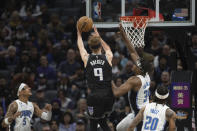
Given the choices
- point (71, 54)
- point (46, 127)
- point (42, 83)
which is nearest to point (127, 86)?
point (46, 127)

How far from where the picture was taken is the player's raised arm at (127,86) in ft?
29.9

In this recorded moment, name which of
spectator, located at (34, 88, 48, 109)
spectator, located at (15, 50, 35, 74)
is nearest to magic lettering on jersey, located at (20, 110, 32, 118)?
spectator, located at (34, 88, 48, 109)

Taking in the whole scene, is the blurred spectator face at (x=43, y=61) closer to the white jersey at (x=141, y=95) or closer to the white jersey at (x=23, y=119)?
the white jersey at (x=23, y=119)

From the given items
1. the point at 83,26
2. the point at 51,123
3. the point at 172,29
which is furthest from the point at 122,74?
the point at 83,26

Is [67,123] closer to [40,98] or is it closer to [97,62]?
[40,98]

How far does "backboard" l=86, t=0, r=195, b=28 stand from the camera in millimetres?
11664

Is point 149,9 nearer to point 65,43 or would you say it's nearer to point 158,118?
point 158,118

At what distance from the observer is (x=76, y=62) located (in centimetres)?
1583

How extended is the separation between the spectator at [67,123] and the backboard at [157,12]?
2680 millimetres

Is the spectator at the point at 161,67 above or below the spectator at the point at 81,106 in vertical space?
above

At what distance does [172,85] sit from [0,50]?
288 inches

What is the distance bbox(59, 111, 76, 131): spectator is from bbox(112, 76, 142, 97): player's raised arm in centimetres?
432

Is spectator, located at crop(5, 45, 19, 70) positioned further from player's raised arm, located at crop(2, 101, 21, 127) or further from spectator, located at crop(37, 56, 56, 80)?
player's raised arm, located at crop(2, 101, 21, 127)

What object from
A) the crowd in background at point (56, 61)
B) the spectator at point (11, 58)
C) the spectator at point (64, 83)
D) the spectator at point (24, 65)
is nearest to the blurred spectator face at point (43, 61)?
the crowd in background at point (56, 61)
